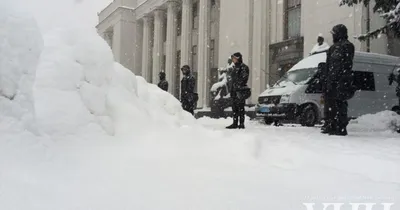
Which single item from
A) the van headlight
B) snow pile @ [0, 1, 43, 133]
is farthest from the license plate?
snow pile @ [0, 1, 43, 133]

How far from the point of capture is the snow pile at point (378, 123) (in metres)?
8.98

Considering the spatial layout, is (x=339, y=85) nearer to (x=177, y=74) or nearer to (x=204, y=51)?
(x=204, y=51)

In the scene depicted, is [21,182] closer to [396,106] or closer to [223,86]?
[396,106]

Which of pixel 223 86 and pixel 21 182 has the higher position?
pixel 223 86

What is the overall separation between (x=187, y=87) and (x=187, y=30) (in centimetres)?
1902

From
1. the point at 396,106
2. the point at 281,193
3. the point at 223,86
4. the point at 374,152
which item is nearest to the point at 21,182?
the point at 281,193

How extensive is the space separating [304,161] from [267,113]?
22.9 ft

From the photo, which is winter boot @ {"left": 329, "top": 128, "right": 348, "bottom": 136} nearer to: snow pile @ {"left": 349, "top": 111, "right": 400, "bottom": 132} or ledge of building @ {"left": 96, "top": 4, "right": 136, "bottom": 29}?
snow pile @ {"left": 349, "top": 111, "right": 400, "bottom": 132}

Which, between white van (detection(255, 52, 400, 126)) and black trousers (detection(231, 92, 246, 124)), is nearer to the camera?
black trousers (detection(231, 92, 246, 124))

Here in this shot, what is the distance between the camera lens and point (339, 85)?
7059 mm

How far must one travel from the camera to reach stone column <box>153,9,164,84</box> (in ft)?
110

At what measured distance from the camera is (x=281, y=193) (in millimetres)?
3105

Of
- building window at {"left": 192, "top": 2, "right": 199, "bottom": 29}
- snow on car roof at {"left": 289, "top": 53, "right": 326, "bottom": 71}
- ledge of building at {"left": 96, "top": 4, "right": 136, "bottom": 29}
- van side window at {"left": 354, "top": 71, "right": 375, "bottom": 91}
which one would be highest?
ledge of building at {"left": 96, "top": 4, "right": 136, "bottom": 29}

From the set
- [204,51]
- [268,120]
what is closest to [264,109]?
[268,120]
